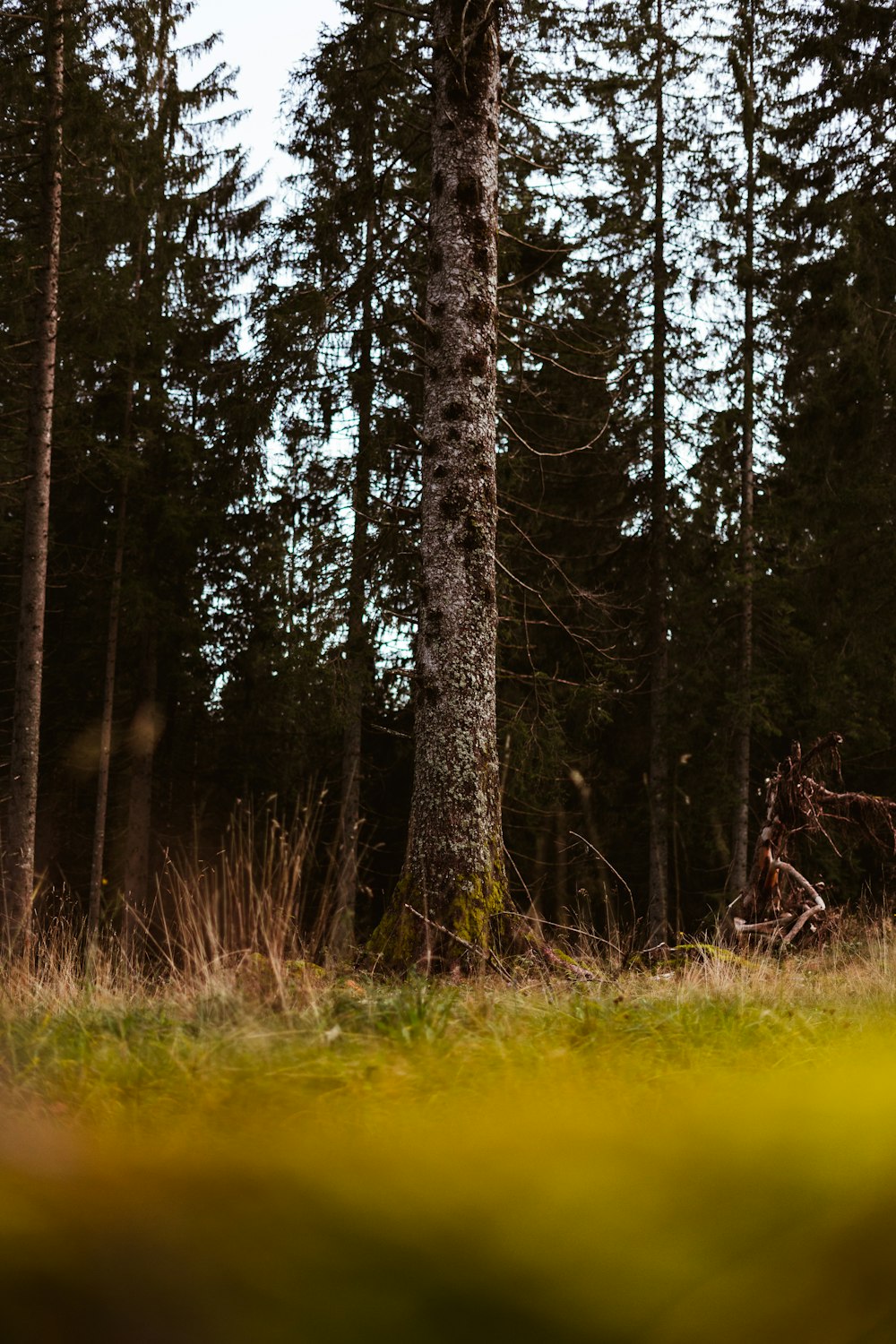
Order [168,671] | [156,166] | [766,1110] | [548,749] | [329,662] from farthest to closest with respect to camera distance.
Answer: [168,671] → [156,166] → [548,749] → [329,662] → [766,1110]

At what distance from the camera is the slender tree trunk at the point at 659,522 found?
55.6 feet

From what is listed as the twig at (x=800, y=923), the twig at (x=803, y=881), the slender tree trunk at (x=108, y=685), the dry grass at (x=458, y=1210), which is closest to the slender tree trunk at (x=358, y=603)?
the slender tree trunk at (x=108, y=685)

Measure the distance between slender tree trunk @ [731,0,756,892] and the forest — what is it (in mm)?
89

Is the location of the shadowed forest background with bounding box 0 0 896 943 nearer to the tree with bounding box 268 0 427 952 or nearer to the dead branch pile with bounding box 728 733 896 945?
the tree with bounding box 268 0 427 952

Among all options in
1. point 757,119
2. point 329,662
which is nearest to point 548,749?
point 329,662

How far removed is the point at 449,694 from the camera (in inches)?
234

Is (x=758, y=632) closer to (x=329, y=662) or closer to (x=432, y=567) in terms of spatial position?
(x=329, y=662)

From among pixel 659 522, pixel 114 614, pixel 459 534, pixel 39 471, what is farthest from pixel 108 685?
pixel 459 534

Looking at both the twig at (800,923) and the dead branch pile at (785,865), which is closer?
the twig at (800,923)

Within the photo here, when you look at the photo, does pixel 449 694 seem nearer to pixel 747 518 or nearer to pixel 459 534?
pixel 459 534

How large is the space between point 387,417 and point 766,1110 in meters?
12.8

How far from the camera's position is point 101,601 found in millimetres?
18703

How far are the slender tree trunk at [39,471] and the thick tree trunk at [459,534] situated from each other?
749 centimetres

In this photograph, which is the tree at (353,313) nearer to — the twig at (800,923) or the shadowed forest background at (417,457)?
the shadowed forest background at (417,457)
